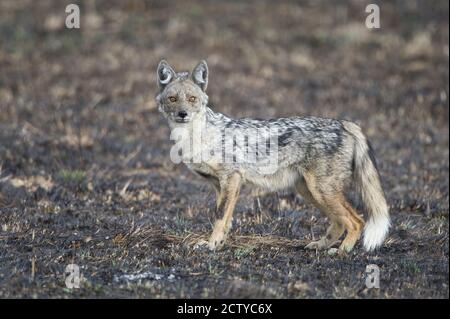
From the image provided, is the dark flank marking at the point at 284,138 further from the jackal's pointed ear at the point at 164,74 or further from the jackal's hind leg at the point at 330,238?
the jackal's pointed ear at the point at 164,74

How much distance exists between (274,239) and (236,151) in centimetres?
107

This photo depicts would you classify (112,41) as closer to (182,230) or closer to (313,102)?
(313,102)

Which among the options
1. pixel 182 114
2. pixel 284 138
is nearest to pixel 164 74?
pixel 182 114

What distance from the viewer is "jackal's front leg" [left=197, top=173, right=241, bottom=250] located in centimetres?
753

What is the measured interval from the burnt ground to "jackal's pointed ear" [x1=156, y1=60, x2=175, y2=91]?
5.40ft

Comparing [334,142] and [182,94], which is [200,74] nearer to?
[182,94]

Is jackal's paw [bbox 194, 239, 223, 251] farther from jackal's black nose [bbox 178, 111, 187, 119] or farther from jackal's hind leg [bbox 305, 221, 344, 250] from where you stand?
jackal's black nose [bbox 178, 111, 187, 119]

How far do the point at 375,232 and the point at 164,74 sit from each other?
9.47 feet

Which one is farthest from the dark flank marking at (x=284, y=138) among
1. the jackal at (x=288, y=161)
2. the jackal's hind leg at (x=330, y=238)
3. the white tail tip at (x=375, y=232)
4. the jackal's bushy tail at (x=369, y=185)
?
the white tail tip at (x=375, y=232)

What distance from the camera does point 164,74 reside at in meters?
7.94

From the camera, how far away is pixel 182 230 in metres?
8.18

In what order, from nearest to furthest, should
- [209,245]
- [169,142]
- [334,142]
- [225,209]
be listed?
[209,245] → [225,209] → [334,142] → [169,142]

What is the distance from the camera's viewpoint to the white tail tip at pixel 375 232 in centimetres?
749

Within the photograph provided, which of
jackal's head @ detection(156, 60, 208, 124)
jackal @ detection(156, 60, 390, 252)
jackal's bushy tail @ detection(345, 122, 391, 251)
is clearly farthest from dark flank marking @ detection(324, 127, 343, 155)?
jackal's head @ detection(156, 60, 208, 124)
